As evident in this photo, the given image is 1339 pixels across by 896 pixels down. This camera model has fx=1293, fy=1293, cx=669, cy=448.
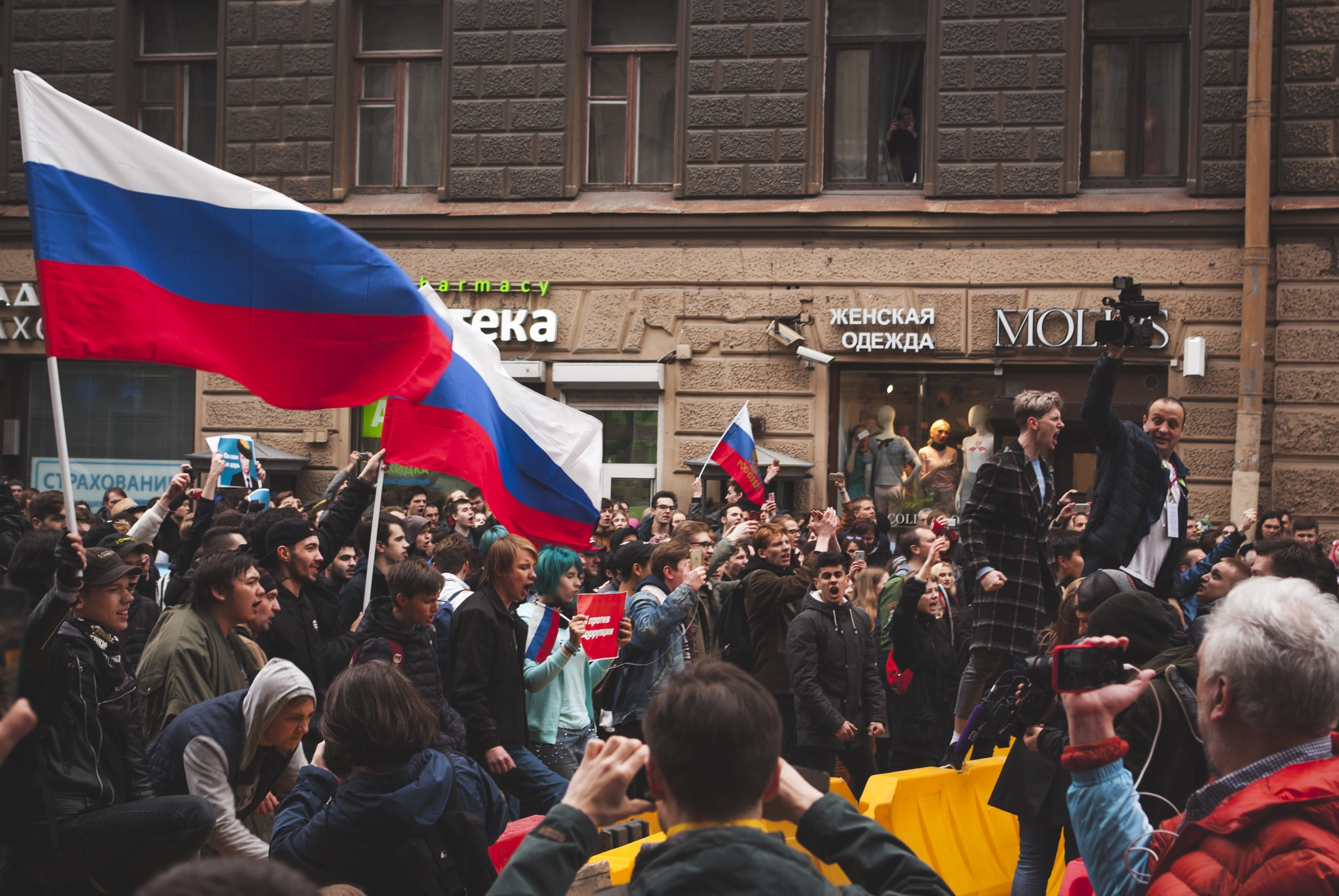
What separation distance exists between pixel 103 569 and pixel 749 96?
12.3m

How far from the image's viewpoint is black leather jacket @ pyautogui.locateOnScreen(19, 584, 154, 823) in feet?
13.0

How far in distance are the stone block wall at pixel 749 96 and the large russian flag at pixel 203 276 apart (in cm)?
949

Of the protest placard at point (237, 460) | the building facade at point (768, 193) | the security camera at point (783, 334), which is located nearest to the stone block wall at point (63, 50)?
the building facade at point (768, 193)

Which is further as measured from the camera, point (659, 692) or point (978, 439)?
point (978, 439)

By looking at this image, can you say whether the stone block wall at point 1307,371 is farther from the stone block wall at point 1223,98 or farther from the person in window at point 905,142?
the person in window at point 905,142

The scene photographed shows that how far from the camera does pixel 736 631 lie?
320 inches

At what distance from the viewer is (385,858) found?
3.77 m

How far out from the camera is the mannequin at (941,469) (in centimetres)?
1509

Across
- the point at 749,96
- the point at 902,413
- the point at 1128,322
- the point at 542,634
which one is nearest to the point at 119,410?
the point at 749,96

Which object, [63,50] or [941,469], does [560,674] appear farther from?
[63,50]

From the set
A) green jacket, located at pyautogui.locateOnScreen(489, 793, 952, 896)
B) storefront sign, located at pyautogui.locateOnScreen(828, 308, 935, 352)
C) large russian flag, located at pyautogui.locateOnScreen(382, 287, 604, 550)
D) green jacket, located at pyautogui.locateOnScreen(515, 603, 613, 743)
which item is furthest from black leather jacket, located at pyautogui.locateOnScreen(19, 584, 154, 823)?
storefront sign, located at pyautogui.locateOnScreen(828, 308, 935, 352)

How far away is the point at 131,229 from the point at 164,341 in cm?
51

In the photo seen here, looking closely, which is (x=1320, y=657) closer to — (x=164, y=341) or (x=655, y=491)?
(x=164, y=341)

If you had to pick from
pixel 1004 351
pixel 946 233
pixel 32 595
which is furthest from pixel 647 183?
pixel 32 595
